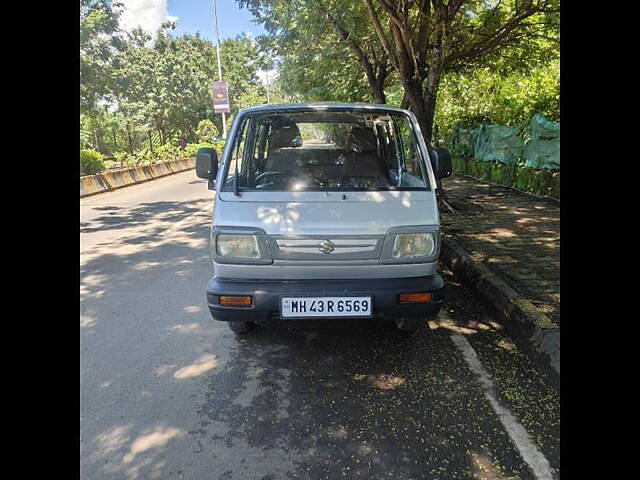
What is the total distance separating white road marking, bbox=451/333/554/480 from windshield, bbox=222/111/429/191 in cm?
136

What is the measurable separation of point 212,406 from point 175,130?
36.7 m

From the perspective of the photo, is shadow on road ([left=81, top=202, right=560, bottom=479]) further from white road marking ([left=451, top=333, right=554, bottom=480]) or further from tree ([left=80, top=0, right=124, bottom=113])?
tree ([left=80, top=0, right=124, bottom=113])

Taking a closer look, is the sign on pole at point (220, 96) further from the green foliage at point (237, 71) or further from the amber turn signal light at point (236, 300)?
the amber turn signal light at point (236, 300)

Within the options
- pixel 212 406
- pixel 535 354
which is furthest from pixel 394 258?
pixel 212 406

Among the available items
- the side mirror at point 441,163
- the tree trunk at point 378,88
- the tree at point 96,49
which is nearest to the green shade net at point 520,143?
the tree trunk at point 378,88

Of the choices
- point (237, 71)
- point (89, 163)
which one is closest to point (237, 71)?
point (237, 71)

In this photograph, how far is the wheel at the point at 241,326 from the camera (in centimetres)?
368

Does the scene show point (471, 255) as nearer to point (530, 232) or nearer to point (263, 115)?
point (530, 232)

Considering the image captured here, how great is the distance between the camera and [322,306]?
120 inches

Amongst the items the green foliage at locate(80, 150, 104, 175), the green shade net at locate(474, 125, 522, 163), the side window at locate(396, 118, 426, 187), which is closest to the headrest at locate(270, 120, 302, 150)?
the side window at locate(396, 118, 426, 187)

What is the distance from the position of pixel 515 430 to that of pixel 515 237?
4.47 m

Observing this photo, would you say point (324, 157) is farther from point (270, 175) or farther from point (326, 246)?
point (326, 246)

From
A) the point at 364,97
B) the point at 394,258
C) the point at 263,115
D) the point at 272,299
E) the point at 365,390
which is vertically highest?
the point at 364,97

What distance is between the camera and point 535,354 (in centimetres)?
330
